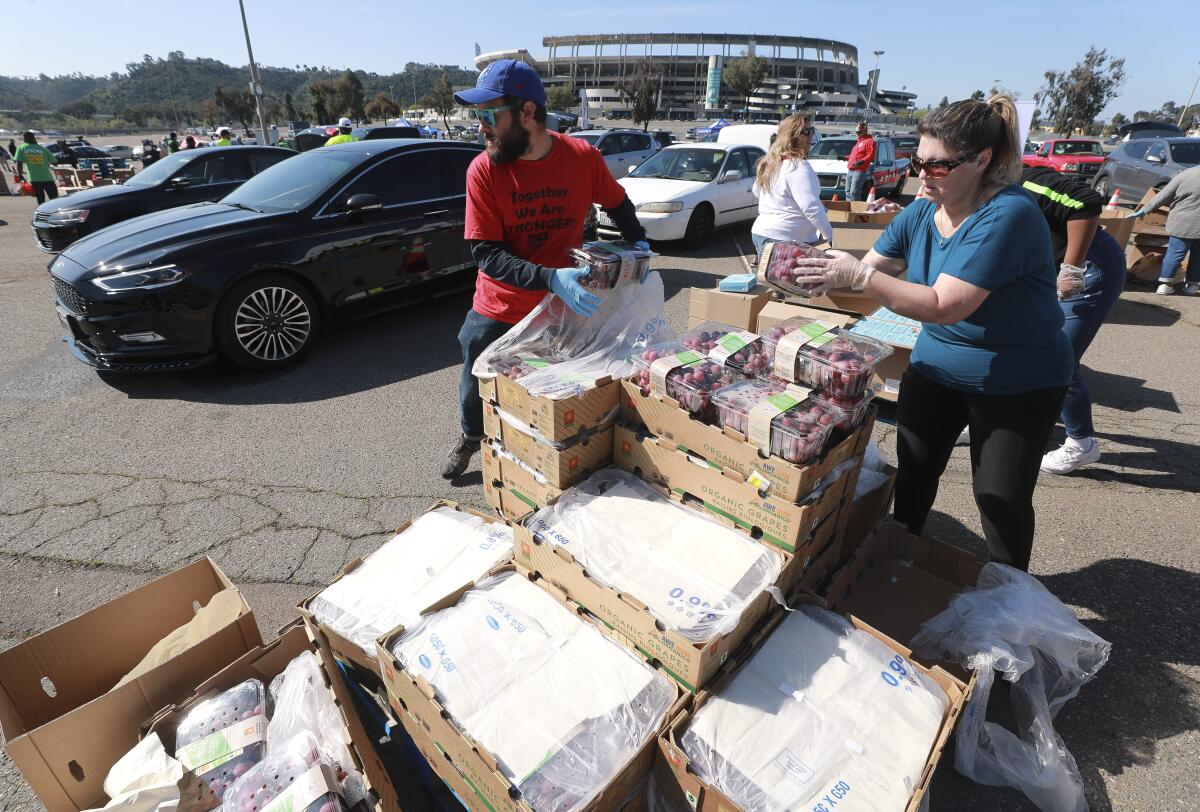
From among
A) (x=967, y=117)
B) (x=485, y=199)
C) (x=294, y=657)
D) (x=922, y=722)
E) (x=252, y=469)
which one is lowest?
(x=252, y=469)

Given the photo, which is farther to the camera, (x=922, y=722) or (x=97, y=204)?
(x=97, y=204)

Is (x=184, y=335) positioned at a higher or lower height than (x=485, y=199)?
lower

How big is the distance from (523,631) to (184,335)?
13.6ft

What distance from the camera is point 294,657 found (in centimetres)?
213

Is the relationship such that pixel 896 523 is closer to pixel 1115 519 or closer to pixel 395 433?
pixel 1115 519

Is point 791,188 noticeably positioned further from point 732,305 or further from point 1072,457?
point 1072,457

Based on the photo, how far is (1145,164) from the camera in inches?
449

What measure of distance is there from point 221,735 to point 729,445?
179 cm

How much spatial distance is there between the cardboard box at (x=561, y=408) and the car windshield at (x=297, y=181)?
3823mm

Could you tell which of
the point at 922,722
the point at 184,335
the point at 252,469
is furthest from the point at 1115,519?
the point at 184,335

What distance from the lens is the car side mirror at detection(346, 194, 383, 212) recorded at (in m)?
5.23

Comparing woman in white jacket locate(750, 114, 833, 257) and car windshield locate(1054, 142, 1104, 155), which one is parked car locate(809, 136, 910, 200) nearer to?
car windshield locate(1054, 142, 1104, 155)

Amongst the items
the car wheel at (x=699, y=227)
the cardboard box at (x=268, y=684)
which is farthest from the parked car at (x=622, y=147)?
the cardboard box at (x=268, y=684)

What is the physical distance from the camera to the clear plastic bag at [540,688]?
59.0 inches
